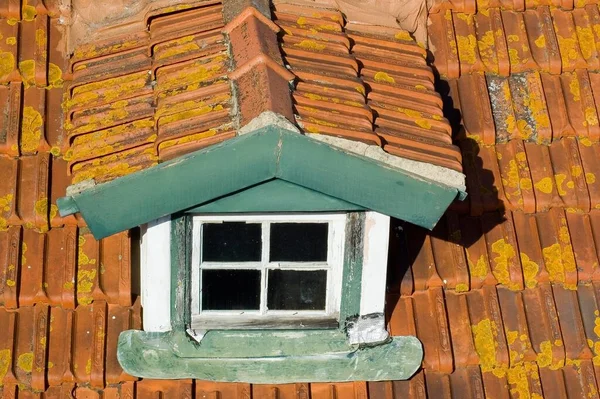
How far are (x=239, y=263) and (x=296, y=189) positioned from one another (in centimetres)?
37

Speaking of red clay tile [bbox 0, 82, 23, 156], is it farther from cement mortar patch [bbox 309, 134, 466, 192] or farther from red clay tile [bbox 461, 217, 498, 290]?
red clay tile [bbox 461, 217, 498, 290]

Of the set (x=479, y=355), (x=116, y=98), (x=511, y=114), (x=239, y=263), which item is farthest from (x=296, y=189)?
(x=511, y=114)

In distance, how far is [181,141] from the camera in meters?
3.34

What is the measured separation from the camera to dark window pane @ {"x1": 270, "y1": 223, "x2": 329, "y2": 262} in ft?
11.5

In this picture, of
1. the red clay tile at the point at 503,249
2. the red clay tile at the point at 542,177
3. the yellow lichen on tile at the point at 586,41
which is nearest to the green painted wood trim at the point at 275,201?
the red clay tile at the point at 503,249

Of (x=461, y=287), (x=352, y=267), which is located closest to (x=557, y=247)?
(x=461, y=287)

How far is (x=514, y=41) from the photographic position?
4434mm

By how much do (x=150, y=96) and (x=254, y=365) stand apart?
1.03 metres

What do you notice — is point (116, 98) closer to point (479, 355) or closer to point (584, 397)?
point (479, 355)

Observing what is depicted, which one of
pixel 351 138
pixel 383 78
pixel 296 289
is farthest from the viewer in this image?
pixel 383 78

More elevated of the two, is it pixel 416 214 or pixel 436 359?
pixel 416 214

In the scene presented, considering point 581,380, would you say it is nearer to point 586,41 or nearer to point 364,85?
point 364,85

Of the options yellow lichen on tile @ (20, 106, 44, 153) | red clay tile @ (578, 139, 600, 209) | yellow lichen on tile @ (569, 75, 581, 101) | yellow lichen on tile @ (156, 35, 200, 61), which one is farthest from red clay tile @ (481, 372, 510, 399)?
yellow lichen on tile @ (20, 106, 44, 153)

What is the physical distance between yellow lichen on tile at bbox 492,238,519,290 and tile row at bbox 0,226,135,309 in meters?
1.40
